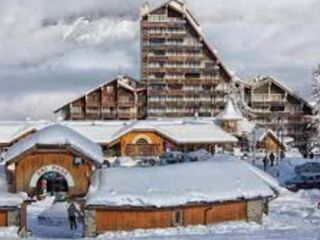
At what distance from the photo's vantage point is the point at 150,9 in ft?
373

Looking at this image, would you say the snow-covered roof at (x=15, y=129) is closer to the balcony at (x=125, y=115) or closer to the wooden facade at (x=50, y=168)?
the balcony at (x=125, y=115)

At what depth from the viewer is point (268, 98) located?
379ft

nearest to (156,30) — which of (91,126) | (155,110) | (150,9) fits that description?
(150,9)

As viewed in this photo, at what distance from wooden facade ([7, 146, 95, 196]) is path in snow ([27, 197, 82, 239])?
4.61 feet

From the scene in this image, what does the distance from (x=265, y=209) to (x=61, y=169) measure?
1131cm

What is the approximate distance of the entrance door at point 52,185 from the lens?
47.2 m

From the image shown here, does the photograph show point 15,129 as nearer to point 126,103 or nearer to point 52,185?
point 126,103

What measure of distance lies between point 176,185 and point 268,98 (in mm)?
79555

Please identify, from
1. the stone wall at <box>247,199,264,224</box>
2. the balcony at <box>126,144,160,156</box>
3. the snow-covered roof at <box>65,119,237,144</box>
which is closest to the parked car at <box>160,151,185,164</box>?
the balcony at <box>126,144,160,156</box>

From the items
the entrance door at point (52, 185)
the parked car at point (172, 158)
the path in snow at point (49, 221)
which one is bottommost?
the path in snow at point (49, 221)

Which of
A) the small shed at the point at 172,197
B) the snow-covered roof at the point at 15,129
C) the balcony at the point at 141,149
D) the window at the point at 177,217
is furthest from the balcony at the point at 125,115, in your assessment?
the window at the point at 177,217

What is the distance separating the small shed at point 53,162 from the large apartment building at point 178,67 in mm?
65747

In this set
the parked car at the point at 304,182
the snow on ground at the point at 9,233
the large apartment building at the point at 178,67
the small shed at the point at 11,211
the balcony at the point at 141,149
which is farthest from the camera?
the large apartment building at the point at 178,67

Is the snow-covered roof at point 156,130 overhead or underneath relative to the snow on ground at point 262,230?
overhead
